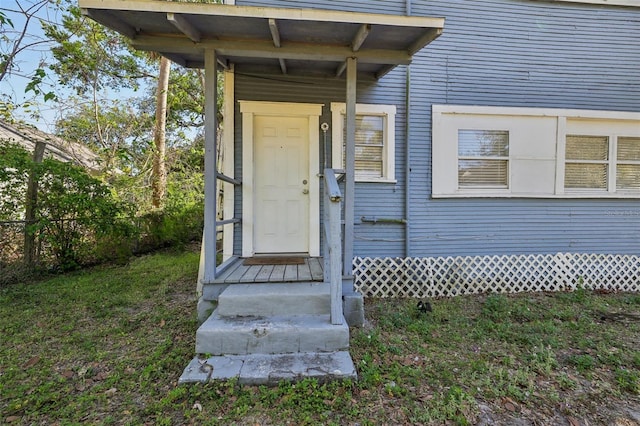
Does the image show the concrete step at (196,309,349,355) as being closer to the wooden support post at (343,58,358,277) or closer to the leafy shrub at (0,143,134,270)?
the wooden support post at (343,58,358,277)

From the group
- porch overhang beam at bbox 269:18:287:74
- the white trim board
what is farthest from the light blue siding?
porch overhang beam at bbox 269:18:287:74

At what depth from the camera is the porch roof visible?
2.63m

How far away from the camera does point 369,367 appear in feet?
8.11

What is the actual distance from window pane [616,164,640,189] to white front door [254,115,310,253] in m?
→ 5.16

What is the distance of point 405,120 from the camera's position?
4648 mm

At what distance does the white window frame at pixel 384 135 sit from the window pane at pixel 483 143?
113 cm

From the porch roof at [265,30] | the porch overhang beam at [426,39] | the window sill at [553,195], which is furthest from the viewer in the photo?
the window sill at [553,195]

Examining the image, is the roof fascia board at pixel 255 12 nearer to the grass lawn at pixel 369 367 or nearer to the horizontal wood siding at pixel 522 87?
the horizontal wood siding at pixel 522 87

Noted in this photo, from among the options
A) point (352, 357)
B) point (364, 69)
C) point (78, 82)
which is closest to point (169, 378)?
point (352, 357)

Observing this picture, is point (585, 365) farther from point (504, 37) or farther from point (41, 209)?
point (41, 209)

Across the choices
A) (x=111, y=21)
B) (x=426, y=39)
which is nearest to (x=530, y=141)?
(x=426, y=39)

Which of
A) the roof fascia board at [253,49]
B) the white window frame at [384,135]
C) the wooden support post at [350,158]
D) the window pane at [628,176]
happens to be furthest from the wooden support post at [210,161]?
the window pane at [628,176]

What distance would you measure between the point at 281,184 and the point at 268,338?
2295mm

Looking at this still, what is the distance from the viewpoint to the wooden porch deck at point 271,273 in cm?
314
